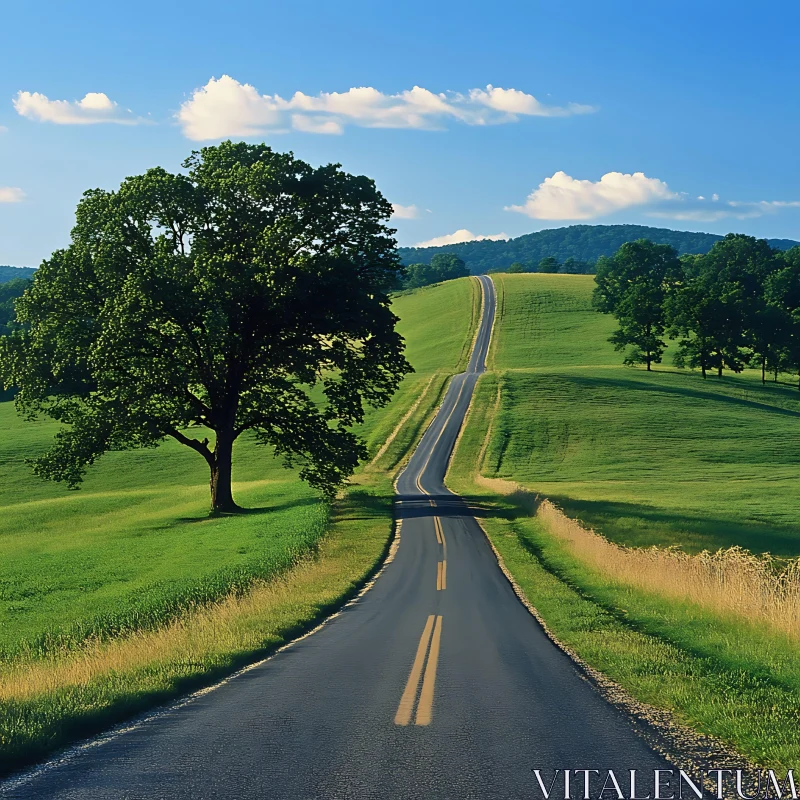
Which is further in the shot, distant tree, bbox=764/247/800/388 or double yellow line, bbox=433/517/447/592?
distant tree, bbox=764/247/800/388

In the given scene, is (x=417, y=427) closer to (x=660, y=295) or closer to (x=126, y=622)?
(x=660, y=295)

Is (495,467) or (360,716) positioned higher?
A: (360,716)

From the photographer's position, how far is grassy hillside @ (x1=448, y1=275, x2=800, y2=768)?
11711mm

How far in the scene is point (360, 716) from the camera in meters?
9.27

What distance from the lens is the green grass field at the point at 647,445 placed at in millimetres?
41250

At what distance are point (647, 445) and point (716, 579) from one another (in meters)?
63.2

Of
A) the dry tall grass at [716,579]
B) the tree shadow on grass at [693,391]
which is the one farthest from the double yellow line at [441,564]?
the tree shadow on grass at [693,391]

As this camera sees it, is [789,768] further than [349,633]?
No

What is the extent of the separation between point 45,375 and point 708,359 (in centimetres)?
9373

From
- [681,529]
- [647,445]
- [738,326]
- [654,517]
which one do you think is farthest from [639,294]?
[681,529]

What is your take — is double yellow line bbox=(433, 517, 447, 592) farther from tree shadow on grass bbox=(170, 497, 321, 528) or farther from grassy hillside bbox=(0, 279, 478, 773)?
tree shadow on grass bbox=(170, 497, 321, 528)

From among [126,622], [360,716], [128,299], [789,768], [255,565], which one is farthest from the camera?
[128,299]

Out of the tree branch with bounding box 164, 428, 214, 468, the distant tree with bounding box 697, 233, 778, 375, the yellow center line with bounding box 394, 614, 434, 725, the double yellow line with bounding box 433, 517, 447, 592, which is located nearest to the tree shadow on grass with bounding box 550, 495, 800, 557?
the double yellow line with bounding box 433, 517, 447, 592

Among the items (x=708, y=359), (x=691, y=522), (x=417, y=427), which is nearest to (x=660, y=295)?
(x=708, y=359)
